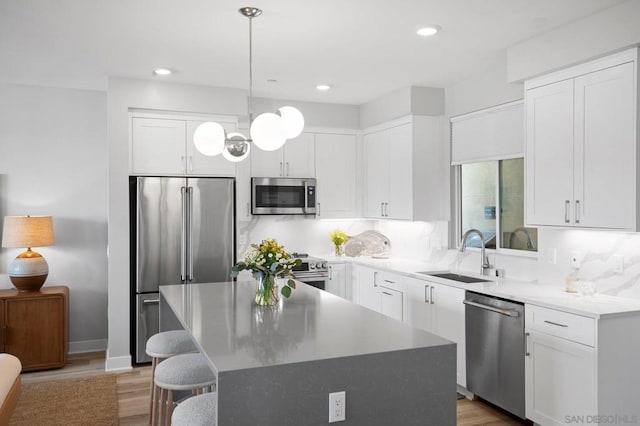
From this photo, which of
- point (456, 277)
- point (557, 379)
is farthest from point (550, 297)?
point (456, 277)

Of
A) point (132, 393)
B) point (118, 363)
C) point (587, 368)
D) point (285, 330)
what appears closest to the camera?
Result: point (285, 330)

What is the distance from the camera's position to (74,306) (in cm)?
521

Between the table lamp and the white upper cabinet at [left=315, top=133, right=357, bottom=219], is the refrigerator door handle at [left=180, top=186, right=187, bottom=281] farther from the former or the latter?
the white upper cabinet at [left=315, top=133, right=357, bottom=219]

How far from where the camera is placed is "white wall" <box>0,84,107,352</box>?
4961mm

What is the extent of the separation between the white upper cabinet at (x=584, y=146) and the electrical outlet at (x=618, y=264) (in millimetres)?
378

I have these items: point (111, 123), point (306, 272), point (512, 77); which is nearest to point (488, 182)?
point (512, 77)

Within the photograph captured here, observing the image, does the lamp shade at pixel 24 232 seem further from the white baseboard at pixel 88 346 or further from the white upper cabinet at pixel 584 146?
the white upper cabinet at pixel 584 146

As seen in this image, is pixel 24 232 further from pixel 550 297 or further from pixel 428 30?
pixel 550 297

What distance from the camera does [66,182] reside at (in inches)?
202

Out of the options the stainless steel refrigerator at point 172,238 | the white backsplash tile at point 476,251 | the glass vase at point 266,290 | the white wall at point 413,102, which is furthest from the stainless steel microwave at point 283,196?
the glass vase at point 266,290

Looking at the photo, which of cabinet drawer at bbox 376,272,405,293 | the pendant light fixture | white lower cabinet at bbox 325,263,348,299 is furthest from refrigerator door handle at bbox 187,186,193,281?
cabinet drawer at bbox 376,272,405,293

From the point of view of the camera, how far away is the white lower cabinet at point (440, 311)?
156 inches

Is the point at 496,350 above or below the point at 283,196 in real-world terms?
below

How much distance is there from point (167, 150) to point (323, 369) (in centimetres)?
353
